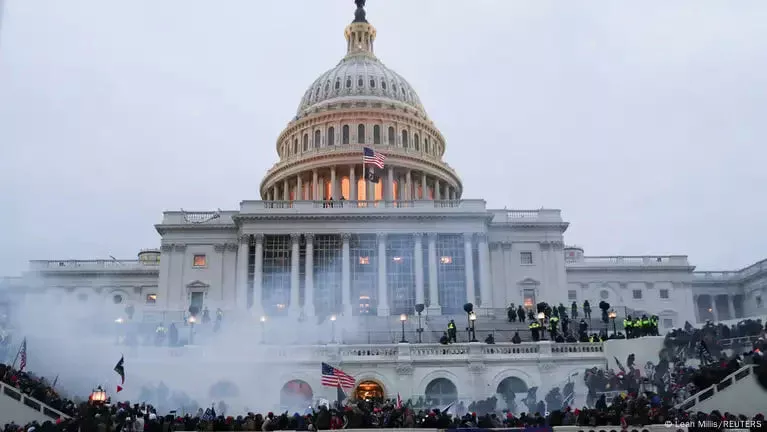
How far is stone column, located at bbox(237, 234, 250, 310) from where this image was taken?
70.8 metres

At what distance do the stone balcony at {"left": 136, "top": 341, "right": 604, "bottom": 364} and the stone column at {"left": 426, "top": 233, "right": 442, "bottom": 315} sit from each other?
24.1m

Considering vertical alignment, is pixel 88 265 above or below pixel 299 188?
below

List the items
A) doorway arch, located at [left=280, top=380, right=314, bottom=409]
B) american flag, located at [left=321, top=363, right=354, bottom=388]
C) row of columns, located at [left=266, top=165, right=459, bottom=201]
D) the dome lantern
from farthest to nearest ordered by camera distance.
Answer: the dome lantern, row of columns, located at [left=266, top=165, right=459, bottom=201], doorway arch, located at [left=280, top=380, right=314, bottom=409], american flag, located at [left=321, top=363, right=354, bottom=388]

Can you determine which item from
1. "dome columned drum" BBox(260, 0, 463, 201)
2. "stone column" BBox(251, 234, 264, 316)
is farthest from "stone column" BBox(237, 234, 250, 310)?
"dome columned drum" BBox(260, 0, 463, 201)

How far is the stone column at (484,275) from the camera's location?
72.1 metres

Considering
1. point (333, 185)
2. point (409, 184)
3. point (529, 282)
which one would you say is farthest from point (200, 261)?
point (529, 282)

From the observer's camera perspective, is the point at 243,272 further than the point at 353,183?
No

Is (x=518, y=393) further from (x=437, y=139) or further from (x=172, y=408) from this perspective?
(x=437, y=139)

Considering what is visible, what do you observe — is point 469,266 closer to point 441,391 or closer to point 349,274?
point 349,274

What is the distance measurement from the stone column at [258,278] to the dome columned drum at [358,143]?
63.6 feet

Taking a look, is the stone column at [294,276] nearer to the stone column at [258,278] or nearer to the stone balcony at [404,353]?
the stone column at [258,278]

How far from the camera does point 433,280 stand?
71.7 meters

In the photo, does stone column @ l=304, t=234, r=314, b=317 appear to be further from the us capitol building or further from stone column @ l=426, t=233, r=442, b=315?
stone column @ l=426, t=233, r=442, b=315

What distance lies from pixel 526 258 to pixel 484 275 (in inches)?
247
